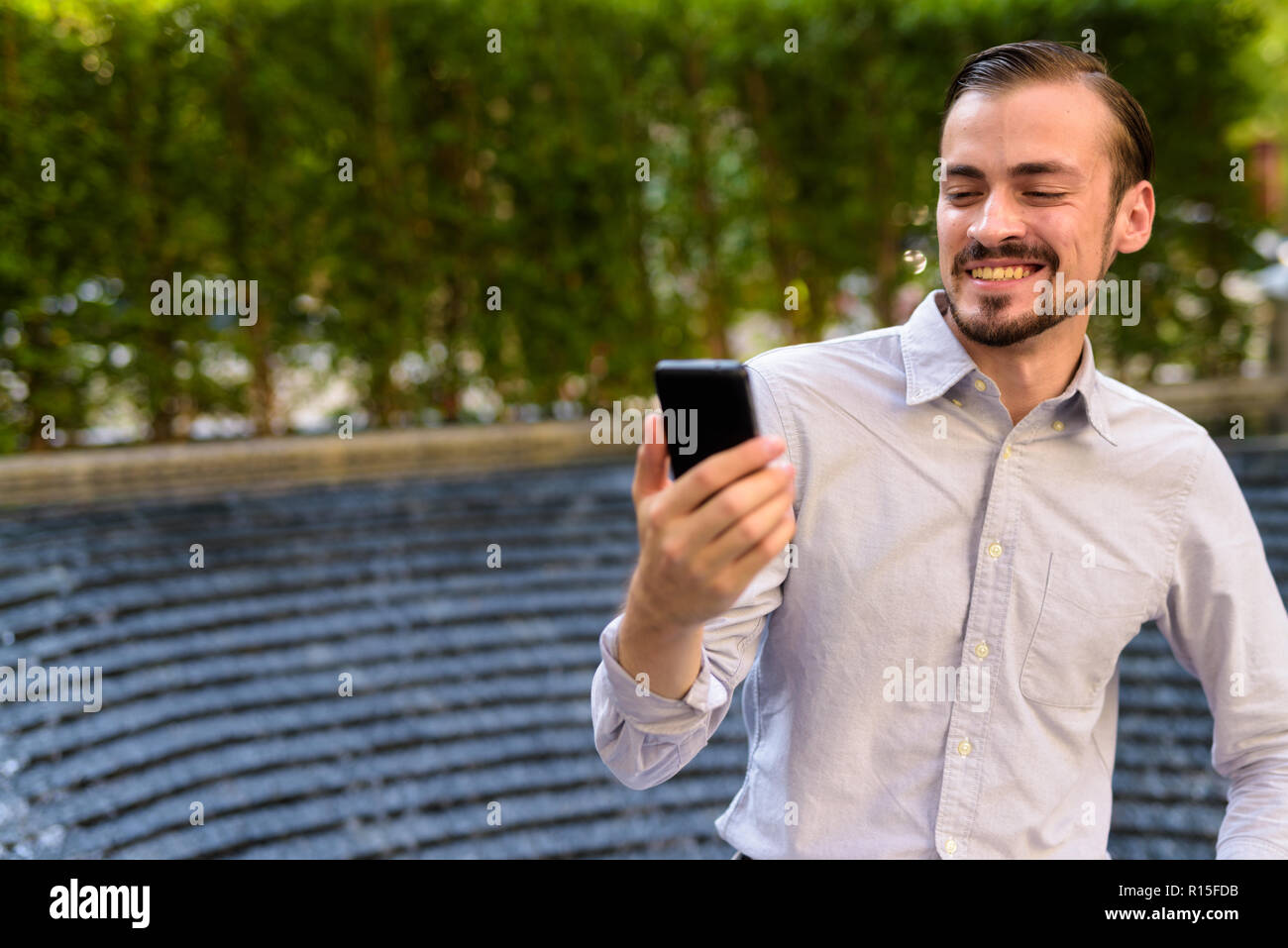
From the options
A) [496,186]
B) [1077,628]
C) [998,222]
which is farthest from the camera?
[496,186]

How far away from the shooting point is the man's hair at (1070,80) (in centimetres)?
153

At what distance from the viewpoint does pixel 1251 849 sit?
5.21 ft

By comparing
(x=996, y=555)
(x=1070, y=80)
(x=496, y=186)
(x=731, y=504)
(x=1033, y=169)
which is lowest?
(x=996, y=555)

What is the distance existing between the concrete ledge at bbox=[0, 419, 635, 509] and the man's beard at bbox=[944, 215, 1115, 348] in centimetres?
556

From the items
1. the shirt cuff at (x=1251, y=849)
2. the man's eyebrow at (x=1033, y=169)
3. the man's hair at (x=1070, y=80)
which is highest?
the man's hair at (x=1070, y=80)

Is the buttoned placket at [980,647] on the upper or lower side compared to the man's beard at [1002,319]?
lower

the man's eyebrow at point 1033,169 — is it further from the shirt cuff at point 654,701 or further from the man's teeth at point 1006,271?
Answer: the shirt cuff at point 654,701

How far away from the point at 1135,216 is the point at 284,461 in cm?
598

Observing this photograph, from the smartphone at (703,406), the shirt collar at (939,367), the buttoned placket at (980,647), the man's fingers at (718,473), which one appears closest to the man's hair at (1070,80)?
the shirt collar at (939,367)

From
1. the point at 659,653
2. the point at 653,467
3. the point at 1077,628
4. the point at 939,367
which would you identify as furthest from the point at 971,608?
the point at 653,467

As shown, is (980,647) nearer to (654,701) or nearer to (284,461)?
(654,701)

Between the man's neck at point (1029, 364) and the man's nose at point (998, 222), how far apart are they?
169mm

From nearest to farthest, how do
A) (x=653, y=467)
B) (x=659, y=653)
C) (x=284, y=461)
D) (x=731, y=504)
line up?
(x=731, y=504), (x=653, y=467), (x=659, y=653), (x=284, y=461)

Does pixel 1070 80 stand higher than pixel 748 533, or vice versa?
pixel 1070 80
